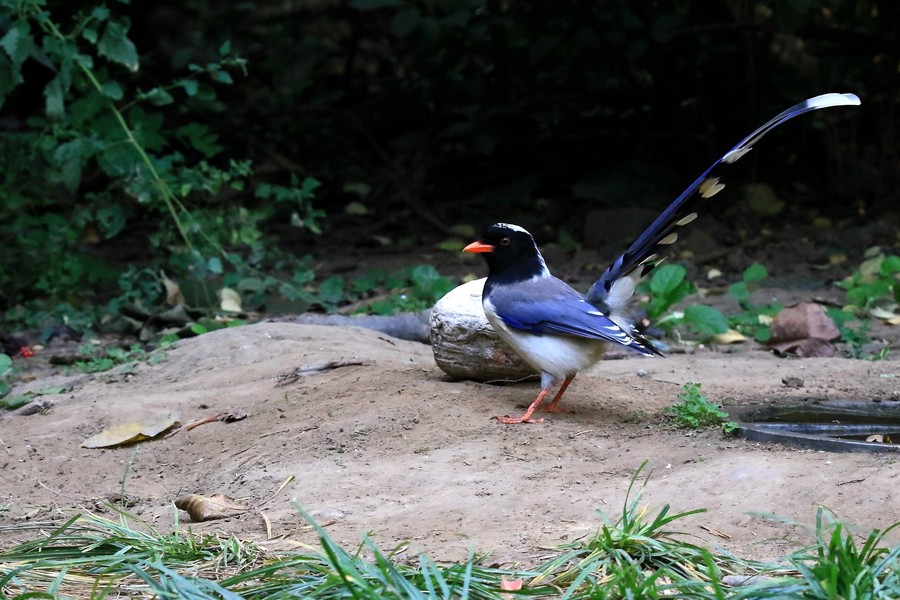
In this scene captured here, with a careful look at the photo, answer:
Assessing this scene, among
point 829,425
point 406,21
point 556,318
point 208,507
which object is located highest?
point 406,21

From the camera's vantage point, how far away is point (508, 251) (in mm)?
4797

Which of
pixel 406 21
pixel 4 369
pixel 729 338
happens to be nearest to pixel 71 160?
pixel 4 369

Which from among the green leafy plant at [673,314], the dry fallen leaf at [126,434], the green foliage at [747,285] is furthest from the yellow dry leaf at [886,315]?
the dry fallen leaf at [126,434]

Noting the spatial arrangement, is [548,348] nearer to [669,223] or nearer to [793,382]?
[669,223]

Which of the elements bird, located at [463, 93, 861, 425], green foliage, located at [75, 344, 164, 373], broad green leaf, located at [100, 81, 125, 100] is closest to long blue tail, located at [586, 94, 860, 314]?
bird, located at [463, 93, 861, 425]

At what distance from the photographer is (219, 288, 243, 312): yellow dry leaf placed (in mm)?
7117

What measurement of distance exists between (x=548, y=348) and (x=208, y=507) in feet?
5.13

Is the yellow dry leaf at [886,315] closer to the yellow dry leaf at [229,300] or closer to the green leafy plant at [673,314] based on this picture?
the green leafy plant at [673,314]

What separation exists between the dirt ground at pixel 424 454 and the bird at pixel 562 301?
0.79ft

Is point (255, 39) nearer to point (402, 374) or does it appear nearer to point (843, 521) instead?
point (402, 374)

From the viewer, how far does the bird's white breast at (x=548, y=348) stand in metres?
4.50

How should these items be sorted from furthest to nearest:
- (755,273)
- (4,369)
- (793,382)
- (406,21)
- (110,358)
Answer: (406,21) → (755,273) → (110,358) → (4,369) → (793,382)

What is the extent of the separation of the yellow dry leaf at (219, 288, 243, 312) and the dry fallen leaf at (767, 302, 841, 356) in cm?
329

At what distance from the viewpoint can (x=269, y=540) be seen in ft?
10.8
